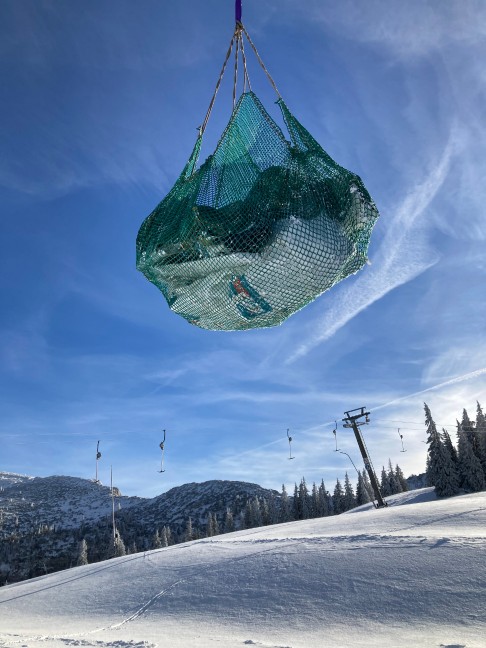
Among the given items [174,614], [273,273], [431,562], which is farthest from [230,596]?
[273,273]

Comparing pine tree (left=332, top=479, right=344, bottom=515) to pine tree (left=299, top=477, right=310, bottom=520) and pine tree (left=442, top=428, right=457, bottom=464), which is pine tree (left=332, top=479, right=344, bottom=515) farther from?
pine tree (left=442, top=428, right=457, bottom=464)

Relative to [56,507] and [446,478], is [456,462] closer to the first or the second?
[446,478]

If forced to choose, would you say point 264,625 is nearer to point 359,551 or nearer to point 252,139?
point 359,551

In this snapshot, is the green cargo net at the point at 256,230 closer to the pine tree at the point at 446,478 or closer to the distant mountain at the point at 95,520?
the pine tree at the point at 446,478

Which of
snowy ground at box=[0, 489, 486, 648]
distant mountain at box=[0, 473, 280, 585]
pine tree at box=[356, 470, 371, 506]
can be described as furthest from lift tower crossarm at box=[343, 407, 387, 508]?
distant mountain at box=[0, 473, 280, 585]

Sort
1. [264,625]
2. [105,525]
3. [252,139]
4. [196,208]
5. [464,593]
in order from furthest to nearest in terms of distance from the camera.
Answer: [105,525]
[264,625]
[464,593]
[252,139]
[196,208]

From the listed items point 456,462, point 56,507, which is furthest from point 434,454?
point 56,507

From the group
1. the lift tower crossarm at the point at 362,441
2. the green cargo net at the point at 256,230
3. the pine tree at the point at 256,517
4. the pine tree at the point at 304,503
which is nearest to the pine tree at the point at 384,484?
the pine tree at the point at 304,503
